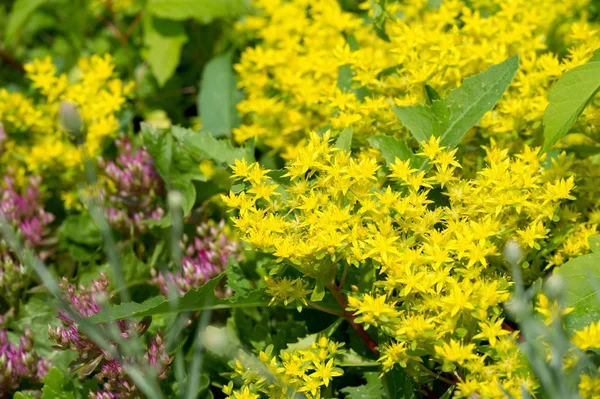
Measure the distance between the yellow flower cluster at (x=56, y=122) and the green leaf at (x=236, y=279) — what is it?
2.47 feet

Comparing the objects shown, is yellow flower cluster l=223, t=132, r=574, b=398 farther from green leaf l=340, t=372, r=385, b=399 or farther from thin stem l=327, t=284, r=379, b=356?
green leaf l=340, t=372, r=385, b=399

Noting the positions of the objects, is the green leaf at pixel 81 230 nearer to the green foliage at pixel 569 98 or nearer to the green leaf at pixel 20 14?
the green leaf at pixel 20 14

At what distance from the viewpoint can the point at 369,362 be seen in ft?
5.37

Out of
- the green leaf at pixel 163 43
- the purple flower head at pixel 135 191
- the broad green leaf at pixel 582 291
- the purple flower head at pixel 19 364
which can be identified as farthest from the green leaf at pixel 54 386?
the green leaf at pixel 163 43

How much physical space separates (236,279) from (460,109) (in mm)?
690

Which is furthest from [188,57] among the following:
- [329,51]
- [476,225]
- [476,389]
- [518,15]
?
[476,389]

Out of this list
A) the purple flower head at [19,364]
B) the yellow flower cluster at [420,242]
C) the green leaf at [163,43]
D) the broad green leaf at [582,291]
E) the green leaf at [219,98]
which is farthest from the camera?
the green leaf at [163,43]

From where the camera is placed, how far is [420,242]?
Result: 1.45 m

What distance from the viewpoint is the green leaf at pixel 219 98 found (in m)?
2.45

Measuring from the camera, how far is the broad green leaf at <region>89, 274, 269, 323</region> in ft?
4.63

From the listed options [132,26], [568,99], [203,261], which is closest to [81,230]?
[203,261]

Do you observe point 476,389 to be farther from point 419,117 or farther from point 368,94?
point 368,94

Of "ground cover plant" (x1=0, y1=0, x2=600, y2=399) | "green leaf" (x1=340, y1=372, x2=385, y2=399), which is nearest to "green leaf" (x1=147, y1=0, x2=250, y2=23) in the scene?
"ground cover plant" (x1=0, y1=0, x2=600, y2=399)

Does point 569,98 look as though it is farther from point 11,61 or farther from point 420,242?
point 11,61
